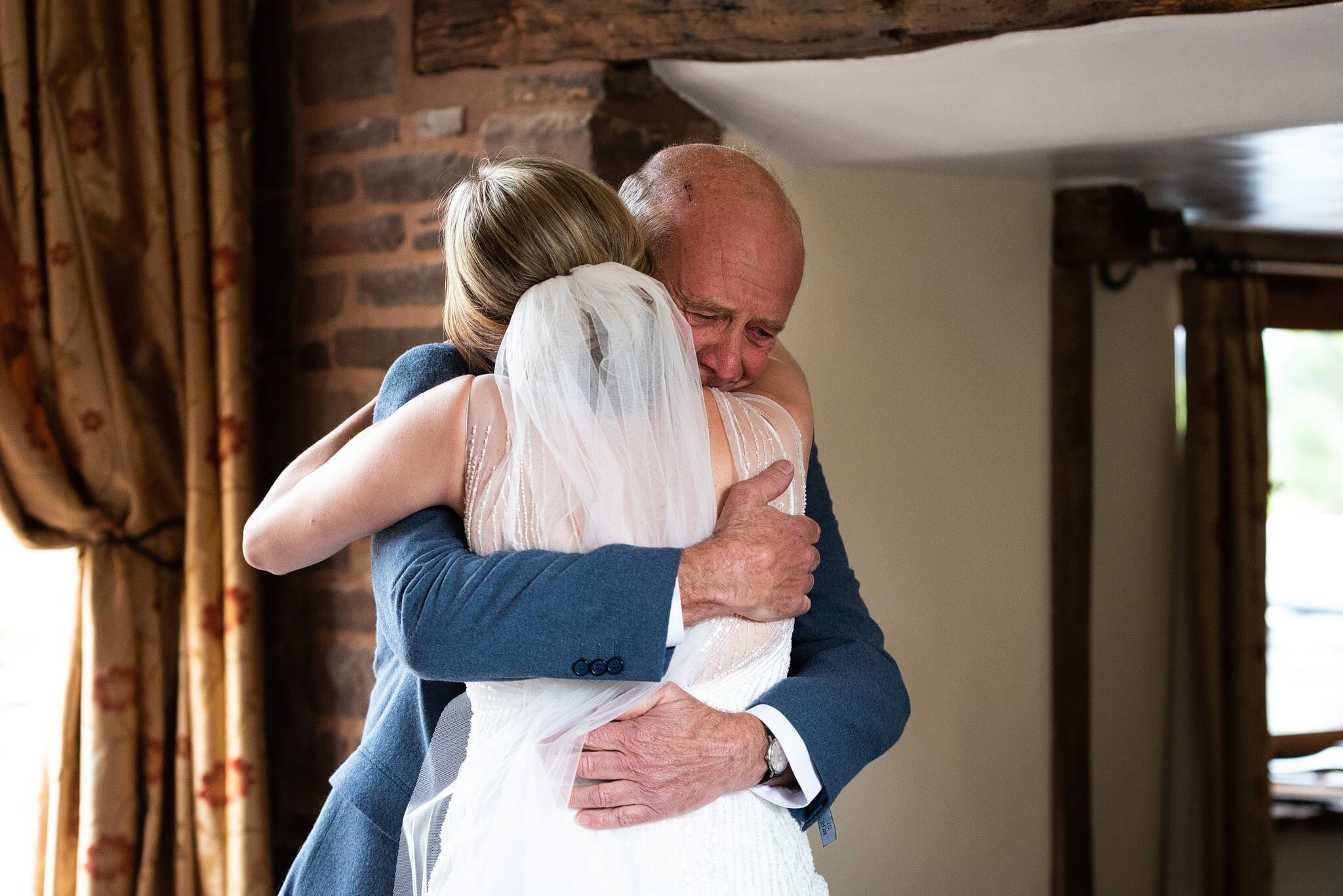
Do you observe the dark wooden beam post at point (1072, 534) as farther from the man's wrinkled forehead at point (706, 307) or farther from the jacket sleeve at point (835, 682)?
the man's wrinkled forehead at point (706, 307)

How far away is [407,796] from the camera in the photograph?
4.60 feet

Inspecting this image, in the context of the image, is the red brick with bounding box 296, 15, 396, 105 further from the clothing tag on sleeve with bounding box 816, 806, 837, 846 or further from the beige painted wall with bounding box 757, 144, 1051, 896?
the clothing tag on sleeve with bounding box 816, 806, 837, 846

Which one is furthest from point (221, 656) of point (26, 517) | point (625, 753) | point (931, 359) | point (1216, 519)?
point (1216, 519)

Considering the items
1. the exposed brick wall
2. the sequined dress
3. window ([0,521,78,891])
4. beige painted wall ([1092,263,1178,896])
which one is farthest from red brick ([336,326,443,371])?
beige painted wall ([1092,263,1178,896])

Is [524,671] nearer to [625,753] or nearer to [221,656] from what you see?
[625,753]

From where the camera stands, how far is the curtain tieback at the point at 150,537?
2.37 meters

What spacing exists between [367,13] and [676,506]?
5.38ft

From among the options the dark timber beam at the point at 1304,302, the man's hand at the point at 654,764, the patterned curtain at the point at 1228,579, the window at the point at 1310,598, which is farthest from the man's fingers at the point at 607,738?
the dark timber beam at the point at 1304,302

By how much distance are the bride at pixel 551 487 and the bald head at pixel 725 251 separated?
24 cm

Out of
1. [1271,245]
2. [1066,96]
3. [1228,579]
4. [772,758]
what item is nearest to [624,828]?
[772,758]

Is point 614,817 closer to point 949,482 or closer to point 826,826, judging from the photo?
point 826,826

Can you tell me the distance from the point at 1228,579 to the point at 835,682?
111 inches

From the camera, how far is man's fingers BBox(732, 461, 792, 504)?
120cm

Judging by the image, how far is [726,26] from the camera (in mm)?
2094
